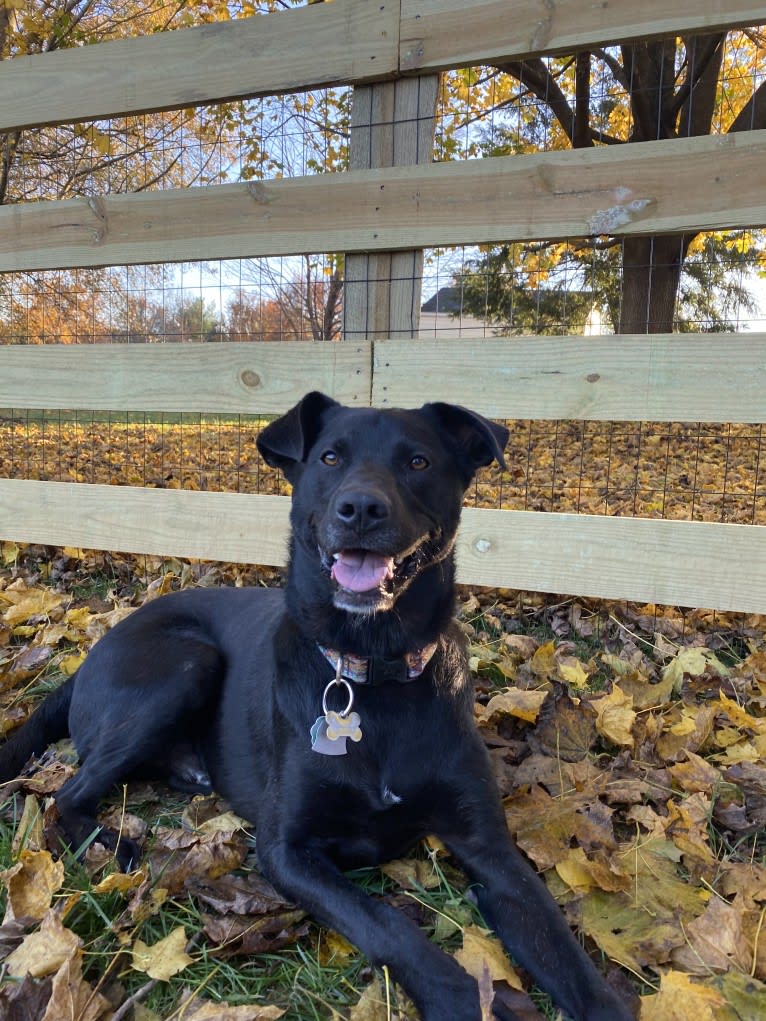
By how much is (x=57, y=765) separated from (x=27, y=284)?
6.50 m

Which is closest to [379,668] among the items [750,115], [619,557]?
[619,557]

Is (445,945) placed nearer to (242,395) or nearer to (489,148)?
(242,395)

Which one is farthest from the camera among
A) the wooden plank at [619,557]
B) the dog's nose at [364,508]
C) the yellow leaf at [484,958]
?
the wooden plank at [619,557]

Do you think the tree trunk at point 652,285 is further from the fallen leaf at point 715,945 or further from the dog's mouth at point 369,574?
the fallen leaf at point 715,945

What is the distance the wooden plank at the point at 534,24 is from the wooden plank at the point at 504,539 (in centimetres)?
205

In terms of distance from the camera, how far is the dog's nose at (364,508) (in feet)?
6.69

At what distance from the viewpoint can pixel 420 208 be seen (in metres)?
3.48

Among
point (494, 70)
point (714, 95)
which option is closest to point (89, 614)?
point (494, 70)

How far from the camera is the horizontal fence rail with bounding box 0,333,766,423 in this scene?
3188 mm

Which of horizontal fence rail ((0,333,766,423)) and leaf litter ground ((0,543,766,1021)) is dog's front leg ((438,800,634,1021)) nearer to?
leaf litter ground ((0,543,766,1021))

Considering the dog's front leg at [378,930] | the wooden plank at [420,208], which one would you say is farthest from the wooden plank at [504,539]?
the dog's front leg at [378,930]

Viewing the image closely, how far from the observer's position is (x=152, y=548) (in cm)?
420

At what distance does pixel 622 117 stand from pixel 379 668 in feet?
25.2

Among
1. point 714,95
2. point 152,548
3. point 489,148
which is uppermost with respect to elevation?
point 714,95
